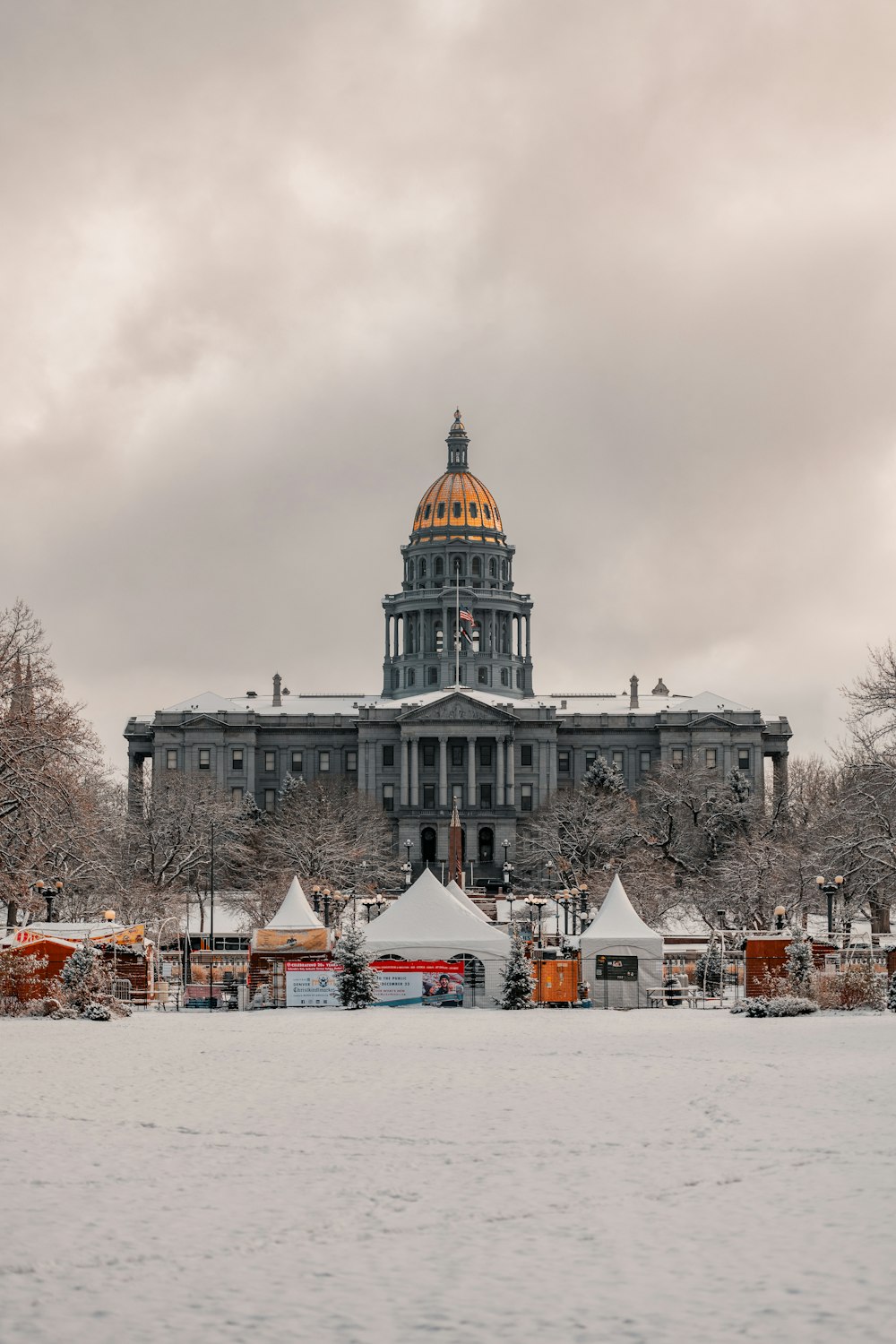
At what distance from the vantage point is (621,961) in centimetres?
4912

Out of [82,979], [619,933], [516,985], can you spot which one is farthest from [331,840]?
[82,979]

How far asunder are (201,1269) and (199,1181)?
11.5ft

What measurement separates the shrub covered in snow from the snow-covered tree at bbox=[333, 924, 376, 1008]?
917 centimetres

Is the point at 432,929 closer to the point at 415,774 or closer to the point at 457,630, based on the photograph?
the point at 415,774

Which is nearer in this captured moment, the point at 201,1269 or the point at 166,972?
the point at 201,1269

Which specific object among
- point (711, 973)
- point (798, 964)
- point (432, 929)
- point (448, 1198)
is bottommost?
point (448, 1198)

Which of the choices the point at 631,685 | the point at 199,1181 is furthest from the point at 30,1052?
the point at 631,685

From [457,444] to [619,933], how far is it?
13576 centimetres

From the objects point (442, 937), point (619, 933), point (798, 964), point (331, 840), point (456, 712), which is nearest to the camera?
point (798, 964)

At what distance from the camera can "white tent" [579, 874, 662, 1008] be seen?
48.8 meters

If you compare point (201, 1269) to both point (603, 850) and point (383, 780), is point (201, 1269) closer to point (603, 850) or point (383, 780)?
point (603, 850)

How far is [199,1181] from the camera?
17125 millimetres

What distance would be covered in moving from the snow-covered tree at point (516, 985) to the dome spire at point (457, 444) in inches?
5503

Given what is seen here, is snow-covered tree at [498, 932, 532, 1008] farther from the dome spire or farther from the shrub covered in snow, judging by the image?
the dome spire
